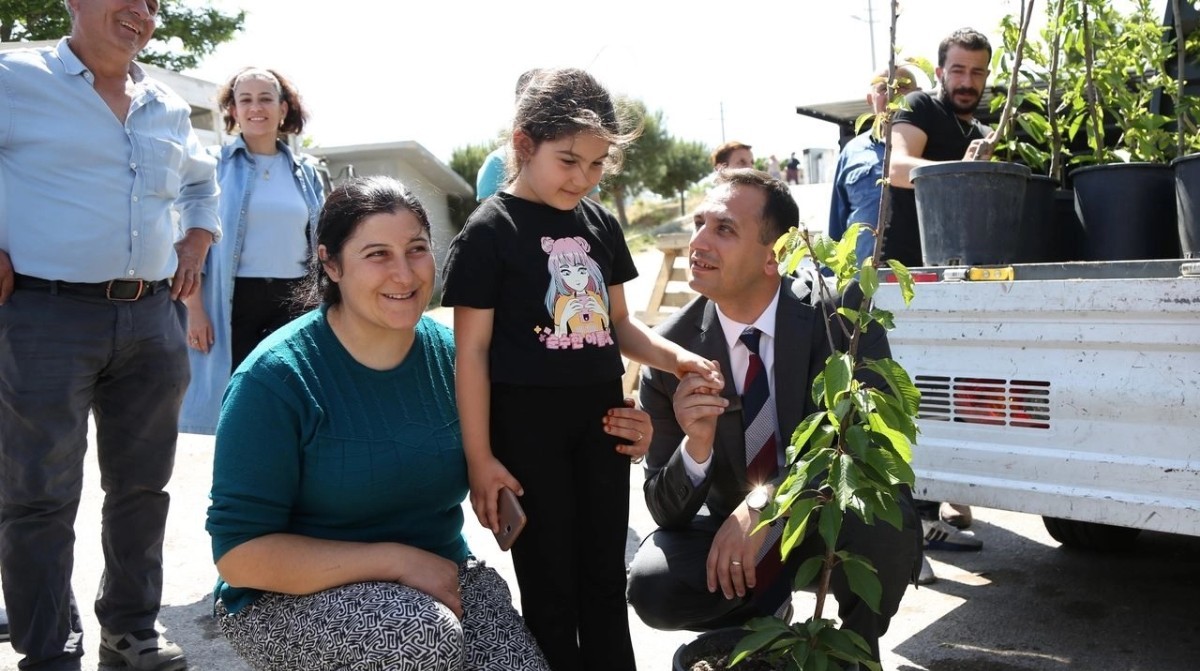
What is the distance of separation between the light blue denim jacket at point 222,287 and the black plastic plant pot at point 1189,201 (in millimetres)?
2946

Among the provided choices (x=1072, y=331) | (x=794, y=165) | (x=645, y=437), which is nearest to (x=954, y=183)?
(x=1072, y=331)

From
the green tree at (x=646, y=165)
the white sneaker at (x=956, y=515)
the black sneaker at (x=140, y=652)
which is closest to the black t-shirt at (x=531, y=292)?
the black sneaker at (x=140, y=652)

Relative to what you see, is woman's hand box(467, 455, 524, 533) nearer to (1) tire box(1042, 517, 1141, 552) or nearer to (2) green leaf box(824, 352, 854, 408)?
(2) green leaf box(824, 352, 854, 408)

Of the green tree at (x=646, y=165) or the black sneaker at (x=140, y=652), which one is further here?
the green tree at (x=646, y=165)

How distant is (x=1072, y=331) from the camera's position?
9.48 ft

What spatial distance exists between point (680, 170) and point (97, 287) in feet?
154

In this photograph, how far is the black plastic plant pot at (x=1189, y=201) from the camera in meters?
3.03

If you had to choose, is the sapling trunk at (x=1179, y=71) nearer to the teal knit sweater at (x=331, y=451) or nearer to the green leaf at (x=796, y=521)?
the green leaf at (x=796, y=521)

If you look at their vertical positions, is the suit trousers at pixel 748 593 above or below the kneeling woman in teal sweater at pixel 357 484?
below

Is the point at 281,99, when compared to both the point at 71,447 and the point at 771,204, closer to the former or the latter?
the point at 71,447

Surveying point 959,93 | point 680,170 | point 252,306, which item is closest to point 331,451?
point 252,306

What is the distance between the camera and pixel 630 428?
2596mm

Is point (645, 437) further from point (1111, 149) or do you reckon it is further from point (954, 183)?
point (1111, 149)

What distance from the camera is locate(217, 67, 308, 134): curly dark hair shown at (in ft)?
13.8
